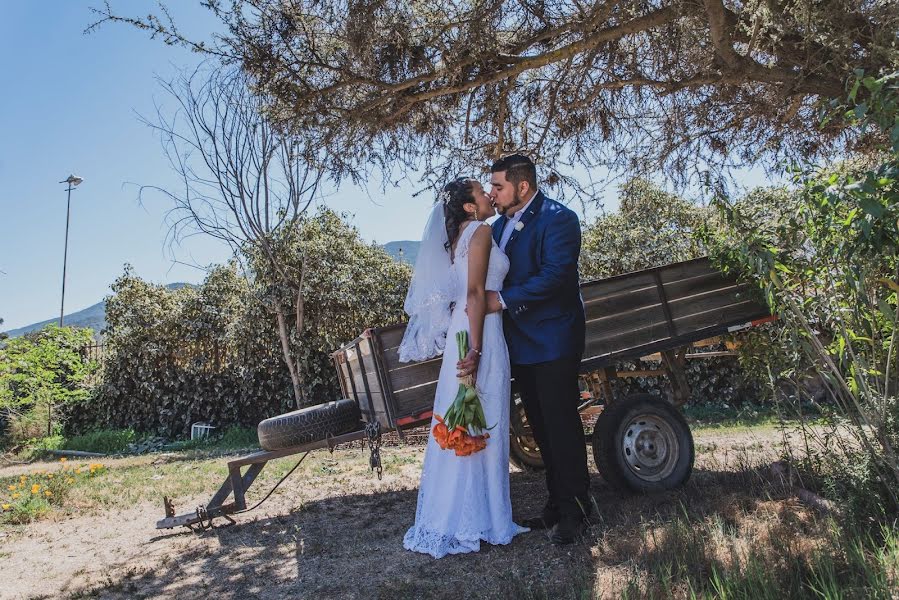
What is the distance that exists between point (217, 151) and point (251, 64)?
757 cm

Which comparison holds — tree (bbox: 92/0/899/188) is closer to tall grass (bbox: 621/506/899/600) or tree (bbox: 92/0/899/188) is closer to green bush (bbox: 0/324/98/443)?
tall grass (bbox: 621/506/899/600)

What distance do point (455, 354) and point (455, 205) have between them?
3.00 feet

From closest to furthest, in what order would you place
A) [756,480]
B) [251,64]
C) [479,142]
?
[756,480]
[251,64]
[479,142]

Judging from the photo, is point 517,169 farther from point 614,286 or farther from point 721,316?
point 721,316

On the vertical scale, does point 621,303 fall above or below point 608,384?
above

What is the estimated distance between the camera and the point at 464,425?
4.18m

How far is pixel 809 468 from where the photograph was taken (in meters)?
4.41

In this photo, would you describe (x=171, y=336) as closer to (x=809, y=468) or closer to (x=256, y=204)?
(x=256, y=204)

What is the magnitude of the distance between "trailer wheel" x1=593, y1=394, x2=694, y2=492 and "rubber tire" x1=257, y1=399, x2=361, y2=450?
183 centimetres

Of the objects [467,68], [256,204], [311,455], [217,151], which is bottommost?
[311,455]

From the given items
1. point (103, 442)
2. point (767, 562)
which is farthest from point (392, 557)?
point (103, 442)

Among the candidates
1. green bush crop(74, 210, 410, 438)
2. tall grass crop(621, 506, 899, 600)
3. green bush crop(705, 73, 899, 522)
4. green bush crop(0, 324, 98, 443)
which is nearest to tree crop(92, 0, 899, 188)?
green bush crop(705, 73, 899, 522)

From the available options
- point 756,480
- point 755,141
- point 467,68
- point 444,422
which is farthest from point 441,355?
point 755,141

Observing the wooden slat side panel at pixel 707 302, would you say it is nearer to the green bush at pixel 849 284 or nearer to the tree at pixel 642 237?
the green bush at pixel 849 284
